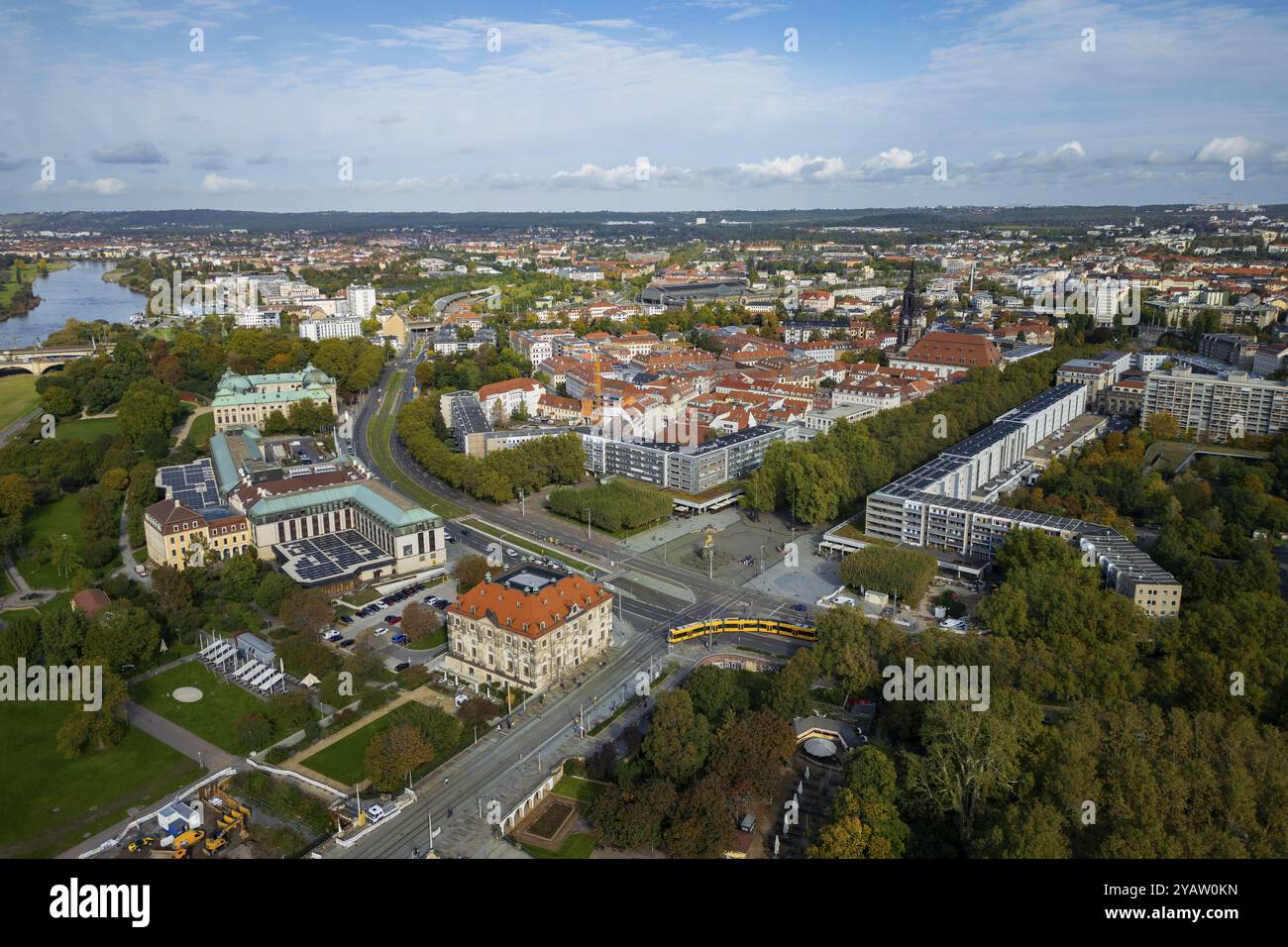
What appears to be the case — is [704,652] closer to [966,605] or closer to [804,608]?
[804,608]

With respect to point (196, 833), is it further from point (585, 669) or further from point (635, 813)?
point (585, 669)

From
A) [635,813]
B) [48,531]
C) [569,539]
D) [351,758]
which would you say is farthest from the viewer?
[48,531]

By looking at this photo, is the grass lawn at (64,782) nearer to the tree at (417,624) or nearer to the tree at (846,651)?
the tree at (417,624)

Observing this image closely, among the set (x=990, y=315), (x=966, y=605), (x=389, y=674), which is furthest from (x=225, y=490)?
(x=990, y=315)

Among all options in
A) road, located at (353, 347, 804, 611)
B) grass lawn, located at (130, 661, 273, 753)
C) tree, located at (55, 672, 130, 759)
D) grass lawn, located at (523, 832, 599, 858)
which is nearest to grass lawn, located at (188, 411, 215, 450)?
road, located at (353, 347, 804, 611)

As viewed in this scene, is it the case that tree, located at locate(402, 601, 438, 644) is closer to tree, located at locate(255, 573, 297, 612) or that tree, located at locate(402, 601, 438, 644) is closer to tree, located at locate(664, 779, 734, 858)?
tree, located at locate(255, 573, 297, 612)

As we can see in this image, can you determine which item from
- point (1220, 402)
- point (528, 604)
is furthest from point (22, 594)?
point (1220, 402)
